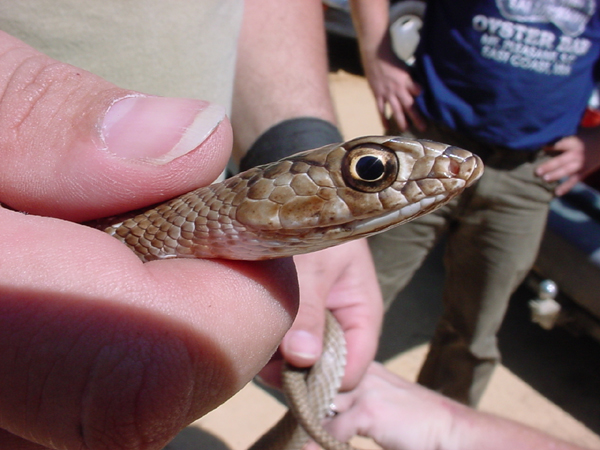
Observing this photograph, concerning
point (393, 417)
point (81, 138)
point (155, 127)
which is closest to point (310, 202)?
point (155, 127)

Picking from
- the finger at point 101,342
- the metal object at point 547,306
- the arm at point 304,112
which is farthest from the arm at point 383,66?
the finger at point 101,342

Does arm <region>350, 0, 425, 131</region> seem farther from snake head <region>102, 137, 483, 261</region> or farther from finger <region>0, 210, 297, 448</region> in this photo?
finger <region>0, 210, 297, 448</region>

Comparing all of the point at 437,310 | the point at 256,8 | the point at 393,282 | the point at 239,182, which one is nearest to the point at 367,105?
the point at 437,310

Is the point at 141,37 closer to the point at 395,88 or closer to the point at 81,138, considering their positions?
the point at 81,138

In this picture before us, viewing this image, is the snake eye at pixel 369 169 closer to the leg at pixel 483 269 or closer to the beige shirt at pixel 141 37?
the beige shirt at pixel 141 37

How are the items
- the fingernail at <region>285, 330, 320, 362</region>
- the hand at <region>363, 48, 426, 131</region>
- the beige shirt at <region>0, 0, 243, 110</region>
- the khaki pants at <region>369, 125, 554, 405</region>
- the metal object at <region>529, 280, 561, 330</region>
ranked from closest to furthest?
the beige shirt at <region>0, 0, 243, 110</region>
the fingernail at <region>285, 330, 320, 362</region>
the khaki pants at <region>369, 125, 554, 405</region>
the hand at <region>363, 48, 426, 131</region>
the metal object at <region>529, 280, 561, 330</region>

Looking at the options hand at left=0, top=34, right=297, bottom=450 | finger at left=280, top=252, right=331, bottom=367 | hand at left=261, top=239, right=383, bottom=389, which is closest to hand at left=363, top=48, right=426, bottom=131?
hand at left=261, top=239, right=383, bottom=389
